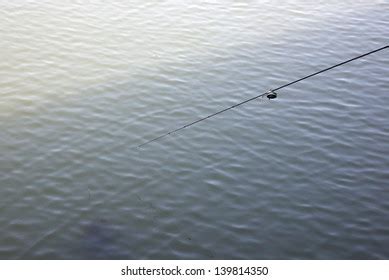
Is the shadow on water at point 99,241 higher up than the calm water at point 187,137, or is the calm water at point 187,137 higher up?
the calm water at point 187,137

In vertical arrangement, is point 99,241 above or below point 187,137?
below

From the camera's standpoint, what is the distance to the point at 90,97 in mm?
15625

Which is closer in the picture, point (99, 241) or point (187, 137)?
point (99, 241)

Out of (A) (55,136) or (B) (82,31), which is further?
(B) (82,31)

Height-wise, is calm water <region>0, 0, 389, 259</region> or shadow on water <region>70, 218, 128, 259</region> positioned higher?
calm water <region>0, 0, 389, 259</region>

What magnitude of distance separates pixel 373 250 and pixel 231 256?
119 inches

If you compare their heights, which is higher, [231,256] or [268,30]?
[268,30]

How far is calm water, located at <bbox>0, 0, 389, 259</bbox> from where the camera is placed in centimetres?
1123

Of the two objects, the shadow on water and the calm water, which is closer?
the shadow on water

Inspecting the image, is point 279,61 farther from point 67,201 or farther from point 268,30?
→ point 67,201

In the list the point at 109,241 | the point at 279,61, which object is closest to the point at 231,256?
the point at 109,241

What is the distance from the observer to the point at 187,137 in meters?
14.3

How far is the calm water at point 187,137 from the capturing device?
11227mm

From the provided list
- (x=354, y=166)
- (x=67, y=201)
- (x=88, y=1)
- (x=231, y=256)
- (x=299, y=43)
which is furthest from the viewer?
(x=88, y=1)
